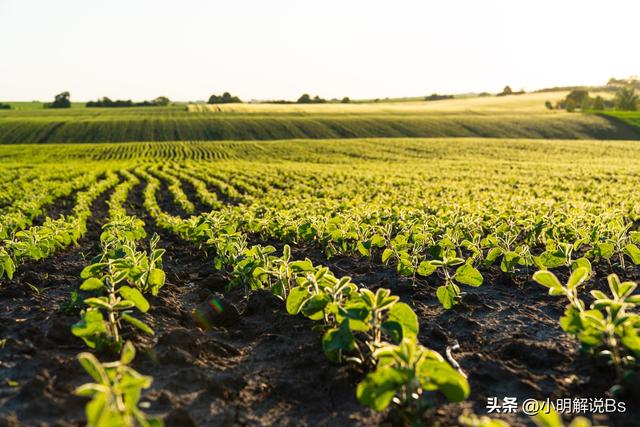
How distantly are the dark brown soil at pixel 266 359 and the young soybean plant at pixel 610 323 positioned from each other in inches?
6.4

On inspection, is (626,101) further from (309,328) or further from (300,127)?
(309,328)

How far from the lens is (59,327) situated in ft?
12.7

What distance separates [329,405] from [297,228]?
189 inches

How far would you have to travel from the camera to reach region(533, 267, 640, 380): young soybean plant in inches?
113

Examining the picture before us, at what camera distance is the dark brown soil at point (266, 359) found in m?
2.92

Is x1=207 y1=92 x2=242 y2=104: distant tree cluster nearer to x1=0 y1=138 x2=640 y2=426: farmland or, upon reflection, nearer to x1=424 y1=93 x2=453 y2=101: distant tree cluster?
x1=424 y1=93 x2=453 y2=101: distant tree cluster

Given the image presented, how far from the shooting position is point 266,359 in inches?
152

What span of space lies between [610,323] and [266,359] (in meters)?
2.26

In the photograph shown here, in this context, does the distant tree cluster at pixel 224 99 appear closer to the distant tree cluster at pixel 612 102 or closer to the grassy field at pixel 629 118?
the distant tree cluster at pixel 612 102

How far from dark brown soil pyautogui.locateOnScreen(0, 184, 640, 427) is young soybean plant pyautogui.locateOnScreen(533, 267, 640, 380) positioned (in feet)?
0.54

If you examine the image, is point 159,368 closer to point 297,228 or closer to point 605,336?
point 605,336

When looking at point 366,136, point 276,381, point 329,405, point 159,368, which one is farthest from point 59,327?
point 366,136

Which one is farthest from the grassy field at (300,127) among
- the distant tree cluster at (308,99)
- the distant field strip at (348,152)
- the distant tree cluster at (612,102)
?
the distant tree cluster at (308,99)

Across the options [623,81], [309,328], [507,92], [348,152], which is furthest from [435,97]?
[309,328]
